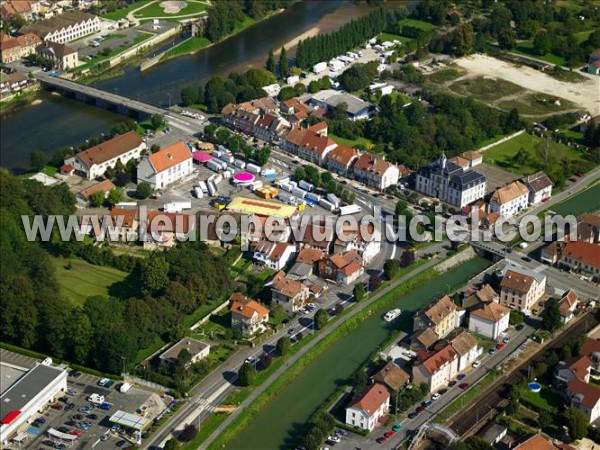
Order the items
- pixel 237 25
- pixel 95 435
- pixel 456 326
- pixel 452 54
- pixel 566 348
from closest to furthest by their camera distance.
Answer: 1. pixel 95 435
2. pixel 566 348
3. pixel 456 326
4. pixel 452 54
5. pixel 237 25

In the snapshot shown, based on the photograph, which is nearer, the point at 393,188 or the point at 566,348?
the point at 566,348

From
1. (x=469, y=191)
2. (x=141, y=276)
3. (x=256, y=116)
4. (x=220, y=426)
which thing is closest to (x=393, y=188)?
(x=469, y=191)

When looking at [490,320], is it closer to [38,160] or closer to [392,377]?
[392,377]

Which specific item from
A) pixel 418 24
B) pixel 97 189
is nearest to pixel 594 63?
pixel 418 24

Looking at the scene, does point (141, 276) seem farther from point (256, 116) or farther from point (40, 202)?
point (256, 116)

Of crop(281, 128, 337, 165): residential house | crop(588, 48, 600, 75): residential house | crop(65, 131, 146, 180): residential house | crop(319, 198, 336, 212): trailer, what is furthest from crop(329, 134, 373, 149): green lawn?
crop(588, 48, 600, 75): residential house

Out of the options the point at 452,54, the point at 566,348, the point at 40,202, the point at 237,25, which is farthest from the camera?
the point at 237,25
